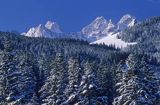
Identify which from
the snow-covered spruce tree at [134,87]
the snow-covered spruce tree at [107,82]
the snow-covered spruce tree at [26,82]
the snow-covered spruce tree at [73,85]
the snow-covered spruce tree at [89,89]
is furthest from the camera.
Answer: the snow-covered spruce tree at [107,82]

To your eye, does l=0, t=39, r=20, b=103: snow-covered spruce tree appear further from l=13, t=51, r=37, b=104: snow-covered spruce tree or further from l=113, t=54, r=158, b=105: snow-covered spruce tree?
l=113, t=54, r=158, b=105: snow-covered spruce tree

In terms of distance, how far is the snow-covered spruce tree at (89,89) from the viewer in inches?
2359

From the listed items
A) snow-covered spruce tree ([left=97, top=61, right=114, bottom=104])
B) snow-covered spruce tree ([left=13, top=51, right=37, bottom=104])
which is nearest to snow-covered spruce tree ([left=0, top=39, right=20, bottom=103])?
snow-covered spruce tree ([left=13, top=51, right=37, bottom=104])

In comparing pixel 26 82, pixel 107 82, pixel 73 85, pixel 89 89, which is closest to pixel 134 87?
pixel 89 89

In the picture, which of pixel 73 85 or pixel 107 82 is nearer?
pixel 73 85

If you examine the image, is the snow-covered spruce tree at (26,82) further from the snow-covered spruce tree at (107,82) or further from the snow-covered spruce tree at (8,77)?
the snow-covered spruce tree at (107,82)

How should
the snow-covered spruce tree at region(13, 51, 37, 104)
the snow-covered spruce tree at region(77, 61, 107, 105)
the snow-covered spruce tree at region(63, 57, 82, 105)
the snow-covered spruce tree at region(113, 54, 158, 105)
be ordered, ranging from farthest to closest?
the snow-covered spruce tree at region(63, 57, 82, 105) < the snow-covered spruce tree at region(13, 51, 37, 104) < the snow-covered spruce tree at region(77, 61, 107, 105) < the snow-covered spruce tree at region(113, 54, 158, 105)

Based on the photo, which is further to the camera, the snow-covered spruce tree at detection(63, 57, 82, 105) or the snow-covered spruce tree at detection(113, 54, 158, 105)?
the snow-covered spruce tree at detection(63, 57, 82, 105)

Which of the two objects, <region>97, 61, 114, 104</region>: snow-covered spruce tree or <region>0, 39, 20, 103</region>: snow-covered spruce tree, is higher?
<region>0, 39, 20, 103</region>: snow-covered spruce tree

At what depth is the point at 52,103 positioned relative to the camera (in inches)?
2496

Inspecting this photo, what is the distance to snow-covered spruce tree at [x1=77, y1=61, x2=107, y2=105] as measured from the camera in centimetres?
5991

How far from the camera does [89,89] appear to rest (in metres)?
60.5

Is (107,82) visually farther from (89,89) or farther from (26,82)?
(89,89)

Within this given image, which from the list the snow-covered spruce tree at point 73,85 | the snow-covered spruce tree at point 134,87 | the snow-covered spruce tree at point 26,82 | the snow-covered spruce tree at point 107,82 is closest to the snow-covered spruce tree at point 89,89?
the snow-covered spruce tree at point 73,85
